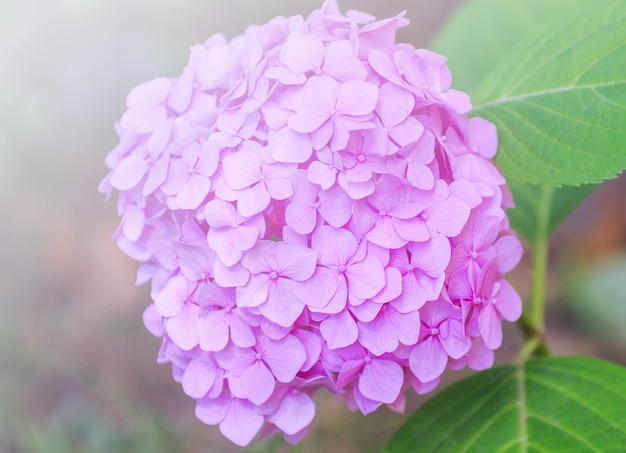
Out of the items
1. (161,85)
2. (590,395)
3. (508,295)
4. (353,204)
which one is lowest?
(590,395)

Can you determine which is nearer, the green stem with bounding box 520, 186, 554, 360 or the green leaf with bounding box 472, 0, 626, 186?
the green leaf with bounding box 472, 0, 626, 186

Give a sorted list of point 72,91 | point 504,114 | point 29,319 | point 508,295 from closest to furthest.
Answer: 1. point 508,295
2. point 504,114
3. point 29,319
4. point 72,91

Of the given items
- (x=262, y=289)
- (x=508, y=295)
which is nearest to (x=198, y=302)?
(x=262, y=289)

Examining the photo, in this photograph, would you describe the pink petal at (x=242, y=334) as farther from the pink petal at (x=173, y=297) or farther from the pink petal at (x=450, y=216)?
the pink petal at (x=450, y=216)

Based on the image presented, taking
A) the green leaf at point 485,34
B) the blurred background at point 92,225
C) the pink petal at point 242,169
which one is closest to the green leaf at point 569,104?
the green leaf at point 485,34

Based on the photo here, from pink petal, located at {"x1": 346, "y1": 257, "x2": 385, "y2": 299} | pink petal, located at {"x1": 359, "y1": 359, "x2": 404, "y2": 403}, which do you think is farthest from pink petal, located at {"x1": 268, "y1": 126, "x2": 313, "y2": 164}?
pink petal, located at {"x1": 359, "y1": 359, "x2": 404, "y2": 403}

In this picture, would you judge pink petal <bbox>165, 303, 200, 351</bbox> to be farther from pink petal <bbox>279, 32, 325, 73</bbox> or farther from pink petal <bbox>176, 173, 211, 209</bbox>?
pink petal <bbox>279, 32, 325, 73</bbox>

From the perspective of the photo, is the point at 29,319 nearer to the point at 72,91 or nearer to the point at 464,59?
the point at 72,91
